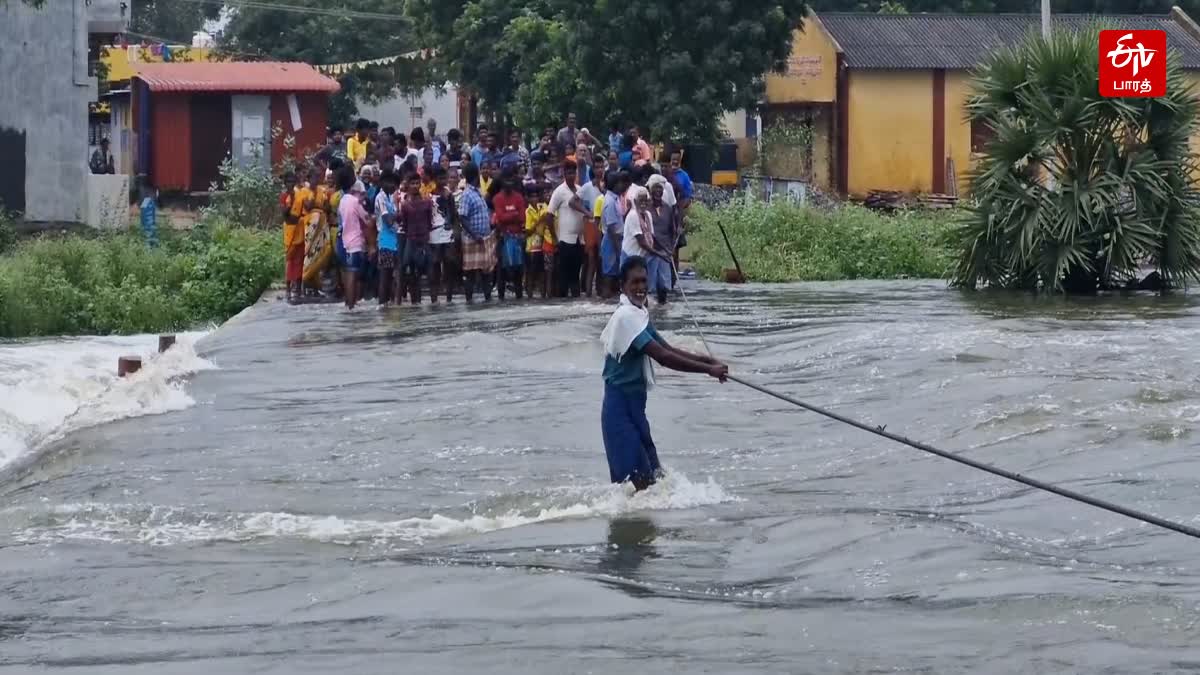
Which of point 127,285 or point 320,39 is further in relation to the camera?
point 320,39

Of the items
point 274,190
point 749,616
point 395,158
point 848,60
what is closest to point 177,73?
point 274,190

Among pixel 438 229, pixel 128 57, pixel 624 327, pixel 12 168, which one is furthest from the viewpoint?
pixel 128 57

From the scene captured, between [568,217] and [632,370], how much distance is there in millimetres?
10175

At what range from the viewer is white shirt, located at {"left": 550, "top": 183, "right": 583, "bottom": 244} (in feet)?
66.6

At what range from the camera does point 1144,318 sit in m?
18.0

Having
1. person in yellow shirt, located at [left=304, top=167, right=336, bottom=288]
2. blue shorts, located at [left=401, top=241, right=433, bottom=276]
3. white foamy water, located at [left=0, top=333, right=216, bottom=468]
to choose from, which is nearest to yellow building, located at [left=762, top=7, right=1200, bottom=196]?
person in yellow shirt, located at [left=304, top=167, right=336, bottom=288]

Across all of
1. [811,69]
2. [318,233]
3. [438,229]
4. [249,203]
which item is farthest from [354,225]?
[811,69]

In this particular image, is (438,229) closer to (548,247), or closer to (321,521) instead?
(548,247)

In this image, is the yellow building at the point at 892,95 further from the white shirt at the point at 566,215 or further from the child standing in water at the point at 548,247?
the white shirt at the point at 566,215

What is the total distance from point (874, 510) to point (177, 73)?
101 feet

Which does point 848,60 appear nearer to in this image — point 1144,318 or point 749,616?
point 1144,318

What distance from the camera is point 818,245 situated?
86.4 ft

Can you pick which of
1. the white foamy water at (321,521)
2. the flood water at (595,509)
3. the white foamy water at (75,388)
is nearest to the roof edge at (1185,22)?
the flood water at (595,509)

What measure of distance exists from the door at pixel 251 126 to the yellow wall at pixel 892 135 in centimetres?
1245
